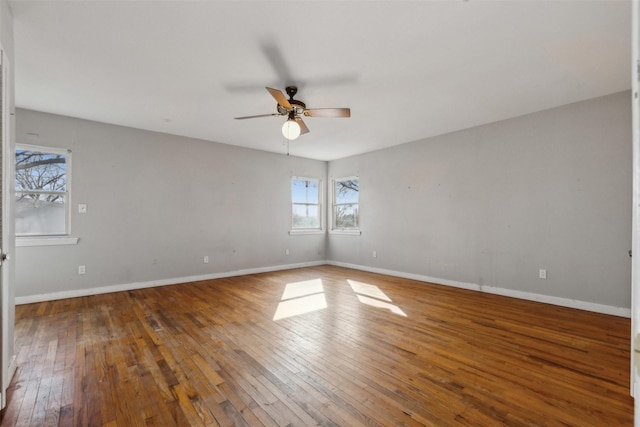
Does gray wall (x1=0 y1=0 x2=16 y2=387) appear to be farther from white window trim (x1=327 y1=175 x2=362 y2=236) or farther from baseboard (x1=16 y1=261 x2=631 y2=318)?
white window trim (x1=327 y1=175 x2=362 y2=236)

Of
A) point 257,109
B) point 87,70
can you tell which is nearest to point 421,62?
point 257,109

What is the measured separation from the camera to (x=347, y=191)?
6.92 m

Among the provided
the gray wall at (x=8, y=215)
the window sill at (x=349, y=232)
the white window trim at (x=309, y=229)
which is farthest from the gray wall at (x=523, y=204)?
the gray wall at (x=8, y=215)

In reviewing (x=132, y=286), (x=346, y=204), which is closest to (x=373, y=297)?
(x=346, y=204)

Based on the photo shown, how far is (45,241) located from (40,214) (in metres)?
0.39

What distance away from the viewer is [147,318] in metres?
3.31

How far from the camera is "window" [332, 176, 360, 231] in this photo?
6.70 metres

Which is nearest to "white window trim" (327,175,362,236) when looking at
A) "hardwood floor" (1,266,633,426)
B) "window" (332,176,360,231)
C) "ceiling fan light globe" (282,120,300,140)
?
"window" (332,176,360,231)

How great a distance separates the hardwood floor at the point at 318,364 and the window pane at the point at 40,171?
5.25 feet

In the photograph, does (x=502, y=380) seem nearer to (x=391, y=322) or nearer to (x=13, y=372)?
(x=391, y=322)

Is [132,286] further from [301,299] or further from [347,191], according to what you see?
[347,191]

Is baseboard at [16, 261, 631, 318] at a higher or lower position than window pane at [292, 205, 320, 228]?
lower

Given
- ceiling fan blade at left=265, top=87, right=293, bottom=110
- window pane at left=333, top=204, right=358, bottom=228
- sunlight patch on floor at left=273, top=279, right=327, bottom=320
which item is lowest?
sunlight patch on floor at left=273, top=279, right=327, bottom=320

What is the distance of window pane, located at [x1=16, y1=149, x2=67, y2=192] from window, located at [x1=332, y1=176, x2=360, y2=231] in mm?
5052
